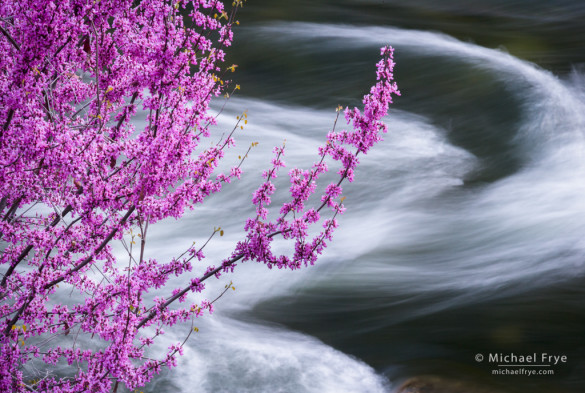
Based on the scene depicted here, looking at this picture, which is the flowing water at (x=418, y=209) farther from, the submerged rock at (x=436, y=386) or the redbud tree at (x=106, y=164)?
the redbud tree at (x=106, y=164)

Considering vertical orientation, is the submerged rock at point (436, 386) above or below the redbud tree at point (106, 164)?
below

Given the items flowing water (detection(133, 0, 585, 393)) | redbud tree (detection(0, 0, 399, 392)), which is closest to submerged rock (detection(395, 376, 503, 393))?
flowing water (detection(133, 0, 585, 393))

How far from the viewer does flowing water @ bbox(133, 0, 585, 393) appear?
17.0 ft

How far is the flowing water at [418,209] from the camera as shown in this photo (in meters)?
5.20

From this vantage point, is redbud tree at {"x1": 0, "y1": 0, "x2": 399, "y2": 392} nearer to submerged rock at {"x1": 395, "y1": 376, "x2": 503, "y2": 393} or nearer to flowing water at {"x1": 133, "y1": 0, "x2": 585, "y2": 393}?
submerged rock at {"x1": 395, "y1": 376, "x2": 503, "y2": 393}

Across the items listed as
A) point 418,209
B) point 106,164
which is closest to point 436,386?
point 106,164

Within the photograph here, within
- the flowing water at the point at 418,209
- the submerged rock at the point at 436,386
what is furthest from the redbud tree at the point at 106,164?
the flowing water at the point at 418,209

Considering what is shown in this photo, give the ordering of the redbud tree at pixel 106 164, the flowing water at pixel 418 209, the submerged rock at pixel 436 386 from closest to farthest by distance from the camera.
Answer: the redbud tree at pixel 106 164 < the submerged rock at pixel 436 386 < the flowing water at pixel 418 209

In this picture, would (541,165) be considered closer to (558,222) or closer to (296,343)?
(558,222)

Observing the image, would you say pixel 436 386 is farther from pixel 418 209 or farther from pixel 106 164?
pixel 418 209

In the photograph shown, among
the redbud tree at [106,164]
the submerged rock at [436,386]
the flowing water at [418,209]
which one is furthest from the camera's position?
the flowing water at [418,209]

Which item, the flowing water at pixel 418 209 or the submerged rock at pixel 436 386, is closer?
the submerged rock at pixel 436 386

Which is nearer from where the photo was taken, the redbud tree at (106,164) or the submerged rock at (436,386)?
the redbud tree at (106,164)

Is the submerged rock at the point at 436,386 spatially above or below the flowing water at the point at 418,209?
below
